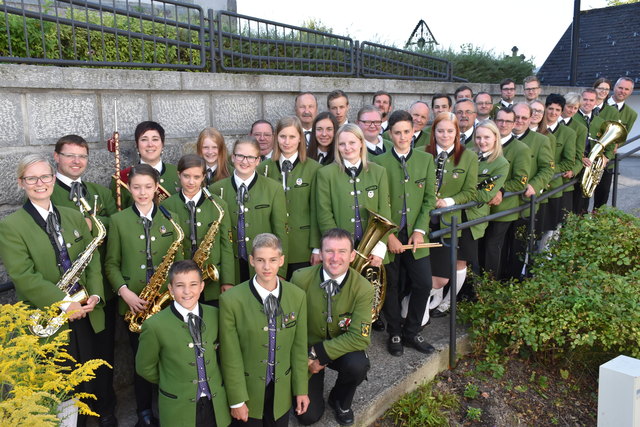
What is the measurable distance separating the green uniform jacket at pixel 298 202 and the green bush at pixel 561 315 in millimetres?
1632

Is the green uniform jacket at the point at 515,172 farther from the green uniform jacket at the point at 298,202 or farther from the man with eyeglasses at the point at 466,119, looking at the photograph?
the green uniform jacket at the point at 298,202

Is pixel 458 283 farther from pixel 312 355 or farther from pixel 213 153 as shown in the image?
pixel 213 153

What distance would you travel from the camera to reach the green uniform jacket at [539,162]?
20.1 feet

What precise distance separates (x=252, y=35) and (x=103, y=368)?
419cm

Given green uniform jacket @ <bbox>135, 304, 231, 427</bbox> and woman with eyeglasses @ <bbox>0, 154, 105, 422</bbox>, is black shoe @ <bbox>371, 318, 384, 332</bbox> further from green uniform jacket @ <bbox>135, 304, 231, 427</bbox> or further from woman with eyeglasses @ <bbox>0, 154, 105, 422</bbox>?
woman with eyeglasses @ <bbox>0, 154, 105, 422</bbox>

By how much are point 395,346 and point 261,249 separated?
69.5 inches

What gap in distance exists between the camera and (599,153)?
748cm

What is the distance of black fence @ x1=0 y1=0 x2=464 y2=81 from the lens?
185 inches

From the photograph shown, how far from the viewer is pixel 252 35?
6.57 meters

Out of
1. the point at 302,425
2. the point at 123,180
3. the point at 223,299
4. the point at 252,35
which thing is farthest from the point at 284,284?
the point at 252,35

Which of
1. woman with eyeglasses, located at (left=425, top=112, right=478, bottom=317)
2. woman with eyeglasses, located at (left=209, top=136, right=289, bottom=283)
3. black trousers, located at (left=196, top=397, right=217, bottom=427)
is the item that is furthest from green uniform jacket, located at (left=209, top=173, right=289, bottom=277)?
woman with eyeglasses, located at (left=425, top=112, right=478, bottom=317)

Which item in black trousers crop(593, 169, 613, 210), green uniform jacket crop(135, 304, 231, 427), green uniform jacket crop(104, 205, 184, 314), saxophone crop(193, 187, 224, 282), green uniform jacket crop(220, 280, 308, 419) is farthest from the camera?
black trousers crop(593, 169, 613, 210)

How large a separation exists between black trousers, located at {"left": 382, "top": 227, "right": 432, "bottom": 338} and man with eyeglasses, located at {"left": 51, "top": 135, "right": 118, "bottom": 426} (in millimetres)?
2122

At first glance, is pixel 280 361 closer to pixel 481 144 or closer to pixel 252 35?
pixel 481 144
